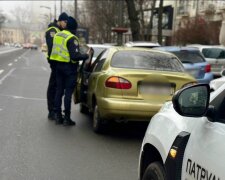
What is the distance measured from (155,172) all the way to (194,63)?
30.9 ft

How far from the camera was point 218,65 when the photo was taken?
16500 millimetres

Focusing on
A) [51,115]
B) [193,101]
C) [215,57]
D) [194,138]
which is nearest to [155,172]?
[194,138]

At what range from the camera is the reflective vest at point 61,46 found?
758cm

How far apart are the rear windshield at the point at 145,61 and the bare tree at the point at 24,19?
151 m

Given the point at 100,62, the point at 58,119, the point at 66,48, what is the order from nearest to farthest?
the point at 66,48 → the point at 100,62 → the point at 58,119

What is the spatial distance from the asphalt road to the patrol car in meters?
2.10

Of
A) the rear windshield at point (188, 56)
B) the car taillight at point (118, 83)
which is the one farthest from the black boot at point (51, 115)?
the rear windshield at point (188, 56)

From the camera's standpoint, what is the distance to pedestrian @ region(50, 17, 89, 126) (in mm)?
7566

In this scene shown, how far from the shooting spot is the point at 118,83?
6562 millimetres

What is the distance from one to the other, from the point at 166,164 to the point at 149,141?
48cm

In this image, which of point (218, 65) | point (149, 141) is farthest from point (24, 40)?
point (149, 141)

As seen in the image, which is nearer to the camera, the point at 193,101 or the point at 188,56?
the point at 193,101

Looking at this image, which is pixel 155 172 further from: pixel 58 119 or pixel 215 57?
pixel 215 57

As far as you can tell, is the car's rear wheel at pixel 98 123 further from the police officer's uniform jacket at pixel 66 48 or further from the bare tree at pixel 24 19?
the bare tree at pixel 24 19
